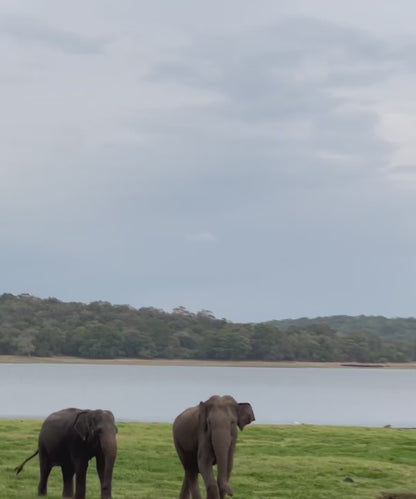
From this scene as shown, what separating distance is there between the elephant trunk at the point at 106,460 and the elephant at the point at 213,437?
3.73 feet

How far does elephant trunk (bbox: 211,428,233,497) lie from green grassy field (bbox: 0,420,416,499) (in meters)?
3.49

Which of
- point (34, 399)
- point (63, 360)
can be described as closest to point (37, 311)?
point (63, 360)

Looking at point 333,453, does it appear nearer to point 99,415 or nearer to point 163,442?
point 163,442

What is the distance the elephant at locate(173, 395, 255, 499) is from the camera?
633 inches

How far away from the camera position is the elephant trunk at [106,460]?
17.4 metres

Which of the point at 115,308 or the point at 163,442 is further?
the point at 115,308

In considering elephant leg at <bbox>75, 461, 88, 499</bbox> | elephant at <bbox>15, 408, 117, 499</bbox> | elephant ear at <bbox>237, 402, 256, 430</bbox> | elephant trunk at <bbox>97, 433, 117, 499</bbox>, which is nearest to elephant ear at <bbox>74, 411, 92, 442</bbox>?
elephant at <bbox>15, 408, 117, 499</bbox>

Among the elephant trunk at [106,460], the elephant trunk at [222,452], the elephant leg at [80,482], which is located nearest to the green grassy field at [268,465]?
the elephant leg at [80,482]

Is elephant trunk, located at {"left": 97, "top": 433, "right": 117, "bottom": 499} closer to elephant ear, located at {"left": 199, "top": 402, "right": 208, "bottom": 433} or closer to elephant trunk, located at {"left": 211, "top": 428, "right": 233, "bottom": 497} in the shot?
elephant ear, located at {"left": 199, "top": 402, "right": 208, "bottom": 433}

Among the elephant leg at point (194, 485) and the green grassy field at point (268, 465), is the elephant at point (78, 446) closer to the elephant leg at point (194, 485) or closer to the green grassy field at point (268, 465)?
the green grassy field at point (268, 465)

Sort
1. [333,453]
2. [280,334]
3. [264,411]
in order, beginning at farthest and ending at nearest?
1. [280,334]
2. [264,411]
3. [333,453]

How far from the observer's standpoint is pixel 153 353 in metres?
167

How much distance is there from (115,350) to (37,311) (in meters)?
16.3

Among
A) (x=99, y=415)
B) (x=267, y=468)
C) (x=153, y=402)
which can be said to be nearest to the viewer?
(x=99, y=415)
